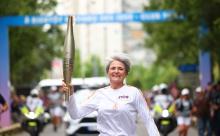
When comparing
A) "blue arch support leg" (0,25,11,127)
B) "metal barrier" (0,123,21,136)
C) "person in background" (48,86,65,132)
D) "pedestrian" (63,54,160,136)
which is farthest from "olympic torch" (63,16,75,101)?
"blue arch support leg" (0,25,11,127)

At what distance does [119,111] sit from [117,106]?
5 cm

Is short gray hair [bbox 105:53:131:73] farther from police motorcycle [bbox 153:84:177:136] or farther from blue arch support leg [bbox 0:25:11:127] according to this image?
blue arch support leg [bbox 0:25:11:127]

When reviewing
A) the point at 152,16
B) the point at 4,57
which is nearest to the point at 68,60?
the point at 4,57

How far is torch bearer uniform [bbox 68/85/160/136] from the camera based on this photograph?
25.9 feet

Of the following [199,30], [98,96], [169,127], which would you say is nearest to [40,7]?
[199,30]

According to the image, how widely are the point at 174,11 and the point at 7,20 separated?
7523 mm

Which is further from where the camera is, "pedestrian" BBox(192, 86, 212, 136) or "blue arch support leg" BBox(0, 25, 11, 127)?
"blue arch support leg" BBox(0, 25, 11, 127)

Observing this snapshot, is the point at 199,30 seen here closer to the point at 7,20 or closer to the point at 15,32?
the point at 7,20

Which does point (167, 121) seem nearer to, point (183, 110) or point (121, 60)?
point (183, 110)

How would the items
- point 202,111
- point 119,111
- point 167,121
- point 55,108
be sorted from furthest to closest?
point 55,108 → point 167,121 → point 202,111 → point 119,111

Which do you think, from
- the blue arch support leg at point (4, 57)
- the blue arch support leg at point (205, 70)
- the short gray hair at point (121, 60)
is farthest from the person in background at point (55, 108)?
the short gray hair at point (121, 60)

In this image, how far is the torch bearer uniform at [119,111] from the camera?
790cm

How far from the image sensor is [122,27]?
178375 mm

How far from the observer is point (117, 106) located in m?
7.92
